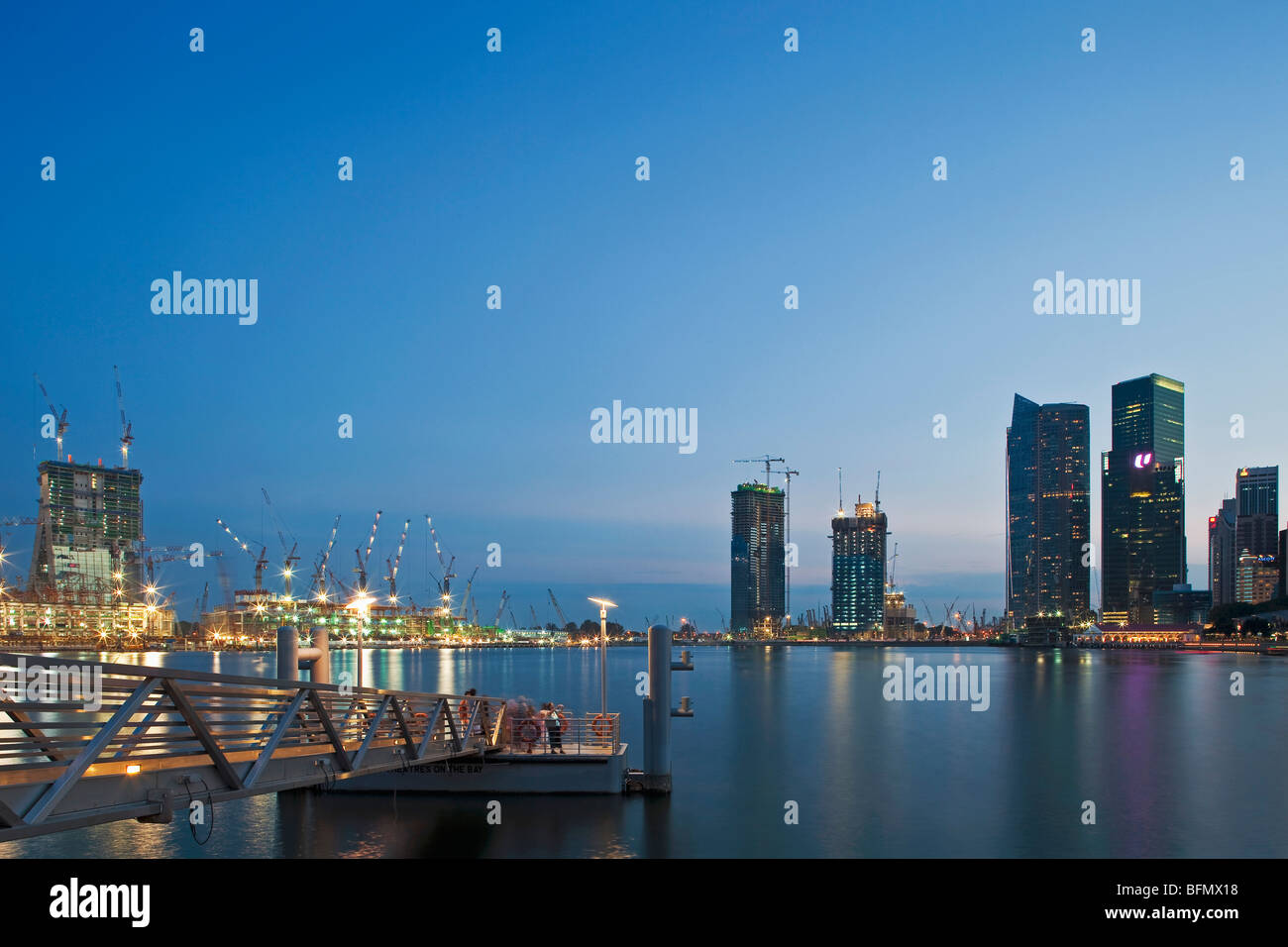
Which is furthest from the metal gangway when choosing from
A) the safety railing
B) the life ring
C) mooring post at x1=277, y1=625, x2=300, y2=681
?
the life ring

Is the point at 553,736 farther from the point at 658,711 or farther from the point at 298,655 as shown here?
the point at 298,655

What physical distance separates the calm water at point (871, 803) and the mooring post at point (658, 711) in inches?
37.0

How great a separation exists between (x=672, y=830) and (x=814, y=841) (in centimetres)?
526

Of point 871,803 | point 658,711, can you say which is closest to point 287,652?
point 658,711

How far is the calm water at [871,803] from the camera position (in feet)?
95.9

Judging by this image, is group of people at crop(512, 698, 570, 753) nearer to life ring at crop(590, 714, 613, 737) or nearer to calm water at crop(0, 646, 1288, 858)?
life ring at crop(590, 714, 613, 737)

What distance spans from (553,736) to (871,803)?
14807 millimetres

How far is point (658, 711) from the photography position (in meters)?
33.0

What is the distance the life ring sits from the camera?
34.3 m

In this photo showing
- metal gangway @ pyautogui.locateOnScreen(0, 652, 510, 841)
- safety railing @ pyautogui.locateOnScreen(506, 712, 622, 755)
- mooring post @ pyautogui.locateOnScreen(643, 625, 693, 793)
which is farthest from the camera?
safety railing @ pyautogui.locateOnScreen(506, 712, 622, 755)

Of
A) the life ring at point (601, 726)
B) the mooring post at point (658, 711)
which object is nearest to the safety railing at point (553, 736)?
the life ring at point (601, 726)

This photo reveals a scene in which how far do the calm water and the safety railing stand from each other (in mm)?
1899

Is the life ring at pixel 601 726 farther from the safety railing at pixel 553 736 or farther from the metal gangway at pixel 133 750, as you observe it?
the metal gangway at pixel 133 750
